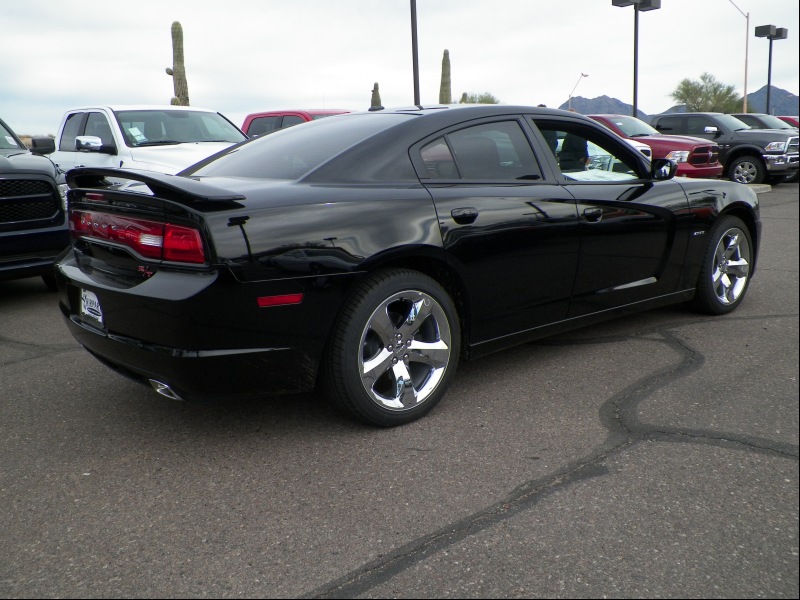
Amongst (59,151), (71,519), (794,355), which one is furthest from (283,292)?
(59,151)

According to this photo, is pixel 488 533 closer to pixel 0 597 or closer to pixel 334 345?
pixel 334 345

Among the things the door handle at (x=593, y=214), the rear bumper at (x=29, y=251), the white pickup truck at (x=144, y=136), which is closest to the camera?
the door handle at (x=593, y=214)

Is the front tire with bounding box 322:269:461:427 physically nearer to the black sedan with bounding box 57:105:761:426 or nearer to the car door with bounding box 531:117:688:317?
the black sedan with bounding box 57:105:761:426

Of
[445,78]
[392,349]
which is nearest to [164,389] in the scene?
[392,349]

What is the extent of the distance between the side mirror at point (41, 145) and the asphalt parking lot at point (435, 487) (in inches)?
151

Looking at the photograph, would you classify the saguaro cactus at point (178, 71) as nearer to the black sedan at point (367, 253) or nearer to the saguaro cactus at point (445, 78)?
the saguaro cactus at point (445, 78)

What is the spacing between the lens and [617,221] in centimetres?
439

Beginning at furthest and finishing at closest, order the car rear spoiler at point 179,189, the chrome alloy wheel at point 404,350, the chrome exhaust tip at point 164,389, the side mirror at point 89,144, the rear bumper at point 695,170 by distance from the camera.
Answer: the rear bumper at point 695,170, the side mirror at point 89,144, the chrome alloy wheel at point 404,350, the chrome exhaust tip at point 164,389, the car rear spoiler at point 179,189

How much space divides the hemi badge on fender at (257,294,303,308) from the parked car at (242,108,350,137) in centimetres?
1004

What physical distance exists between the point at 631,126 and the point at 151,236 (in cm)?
1489

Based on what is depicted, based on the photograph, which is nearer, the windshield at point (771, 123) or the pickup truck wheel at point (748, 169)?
the pickup truck wheel at point (748, 169)

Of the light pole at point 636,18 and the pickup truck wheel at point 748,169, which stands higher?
the light pole at point 636,18

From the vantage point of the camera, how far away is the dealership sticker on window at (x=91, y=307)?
134 inches

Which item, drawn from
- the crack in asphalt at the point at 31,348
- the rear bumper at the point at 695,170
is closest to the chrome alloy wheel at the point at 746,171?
the rear bumper at the point at 695,170
